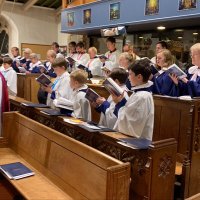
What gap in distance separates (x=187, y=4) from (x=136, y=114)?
4.95 meters

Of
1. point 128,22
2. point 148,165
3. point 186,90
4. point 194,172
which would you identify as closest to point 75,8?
point 128,22

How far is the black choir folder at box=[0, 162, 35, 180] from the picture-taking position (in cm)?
289

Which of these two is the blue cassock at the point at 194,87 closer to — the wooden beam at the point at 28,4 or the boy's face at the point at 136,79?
the boy's face at the point at 136,79

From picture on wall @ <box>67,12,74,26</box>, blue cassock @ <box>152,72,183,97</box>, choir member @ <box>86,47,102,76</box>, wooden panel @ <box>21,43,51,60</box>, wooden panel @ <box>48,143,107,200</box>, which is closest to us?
wooden panel @ <box>48,143,107,200</box>

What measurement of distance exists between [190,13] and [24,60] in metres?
4.74

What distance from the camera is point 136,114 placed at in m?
2.95

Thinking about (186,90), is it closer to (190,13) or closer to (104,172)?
(104,172)

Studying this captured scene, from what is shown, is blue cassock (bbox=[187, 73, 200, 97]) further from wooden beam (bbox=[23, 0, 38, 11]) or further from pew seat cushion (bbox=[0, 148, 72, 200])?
wooden beam (bbox=[23, 0, 38, 11])

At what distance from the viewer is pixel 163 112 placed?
3.99 metres

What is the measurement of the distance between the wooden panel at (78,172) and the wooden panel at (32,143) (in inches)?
7.3

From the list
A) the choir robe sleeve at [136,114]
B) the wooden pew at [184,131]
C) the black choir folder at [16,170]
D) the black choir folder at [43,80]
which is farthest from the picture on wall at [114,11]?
the black choir folder at [16,170]

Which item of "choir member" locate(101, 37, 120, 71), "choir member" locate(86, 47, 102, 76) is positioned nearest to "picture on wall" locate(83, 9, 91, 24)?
"choir member" locate(86, 47, 102, 76)

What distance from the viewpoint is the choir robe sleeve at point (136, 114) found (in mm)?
2936

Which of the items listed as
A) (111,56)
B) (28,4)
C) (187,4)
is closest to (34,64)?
(111,56)
